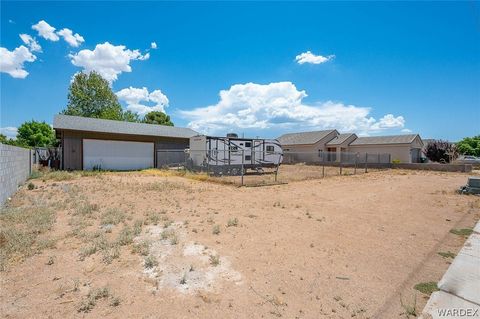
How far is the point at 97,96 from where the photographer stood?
40.5 m

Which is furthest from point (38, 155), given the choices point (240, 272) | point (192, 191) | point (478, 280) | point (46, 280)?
point (478, 280)

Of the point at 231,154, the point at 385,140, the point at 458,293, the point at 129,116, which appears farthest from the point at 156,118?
the point at 458,293

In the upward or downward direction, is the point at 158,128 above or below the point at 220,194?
above

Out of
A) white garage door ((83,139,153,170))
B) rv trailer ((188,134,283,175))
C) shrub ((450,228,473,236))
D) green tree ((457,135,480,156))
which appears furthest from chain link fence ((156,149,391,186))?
green tree ((457,135,480,156))

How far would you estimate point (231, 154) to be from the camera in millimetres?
19688

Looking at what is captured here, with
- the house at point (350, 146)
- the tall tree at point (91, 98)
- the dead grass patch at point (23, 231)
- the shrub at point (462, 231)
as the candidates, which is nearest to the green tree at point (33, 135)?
the tall tree at point (91, 98)

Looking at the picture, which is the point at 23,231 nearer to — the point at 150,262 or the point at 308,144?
the point at 150,262

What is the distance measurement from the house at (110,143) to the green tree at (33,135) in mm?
33067

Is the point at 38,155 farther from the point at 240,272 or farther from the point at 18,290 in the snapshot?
the point at 240,272

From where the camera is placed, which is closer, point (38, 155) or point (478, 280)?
point (478, 280)

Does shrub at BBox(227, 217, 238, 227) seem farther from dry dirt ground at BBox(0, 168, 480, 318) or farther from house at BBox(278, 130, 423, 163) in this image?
house at BBox(278, 130, 423, 163)

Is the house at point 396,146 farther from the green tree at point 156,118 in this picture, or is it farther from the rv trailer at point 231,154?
the green tree at point 156,118

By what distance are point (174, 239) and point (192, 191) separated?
6484 mm

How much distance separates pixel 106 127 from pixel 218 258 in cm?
2139
